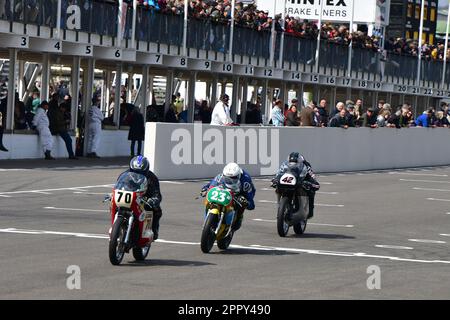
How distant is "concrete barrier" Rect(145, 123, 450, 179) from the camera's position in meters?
29.7

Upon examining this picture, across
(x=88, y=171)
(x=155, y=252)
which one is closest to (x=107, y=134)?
(x=88, y=171)

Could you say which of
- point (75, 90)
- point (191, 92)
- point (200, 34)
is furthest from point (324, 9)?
point (75, 90)

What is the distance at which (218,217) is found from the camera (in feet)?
53.0

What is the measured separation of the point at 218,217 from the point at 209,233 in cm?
26

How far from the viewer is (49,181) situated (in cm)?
2722

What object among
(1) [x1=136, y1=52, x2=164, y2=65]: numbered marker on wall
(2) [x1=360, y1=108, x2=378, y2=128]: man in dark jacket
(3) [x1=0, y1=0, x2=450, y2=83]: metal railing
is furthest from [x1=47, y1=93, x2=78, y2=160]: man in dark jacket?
(2) [x1=360, y1=108, x2=378, y2=128]: man in dark jacket

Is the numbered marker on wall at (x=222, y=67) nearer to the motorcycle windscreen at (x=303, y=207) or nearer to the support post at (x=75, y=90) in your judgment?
the support post at (x=75, y=90)

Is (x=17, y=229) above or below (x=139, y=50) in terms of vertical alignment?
below

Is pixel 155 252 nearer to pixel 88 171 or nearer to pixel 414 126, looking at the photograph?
pixel 88 171

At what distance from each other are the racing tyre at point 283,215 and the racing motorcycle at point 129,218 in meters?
3.95

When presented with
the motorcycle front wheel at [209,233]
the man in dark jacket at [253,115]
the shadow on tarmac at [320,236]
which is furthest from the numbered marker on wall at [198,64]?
the motorcycle front wheel at [209,233]

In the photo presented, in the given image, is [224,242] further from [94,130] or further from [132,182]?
[94,130]

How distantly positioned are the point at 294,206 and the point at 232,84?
103 ft

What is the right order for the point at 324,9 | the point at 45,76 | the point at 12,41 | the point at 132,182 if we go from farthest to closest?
1. the point at 324,9
2. the point at 45,76
3. the point at 12,41
4. the point at 132,182
